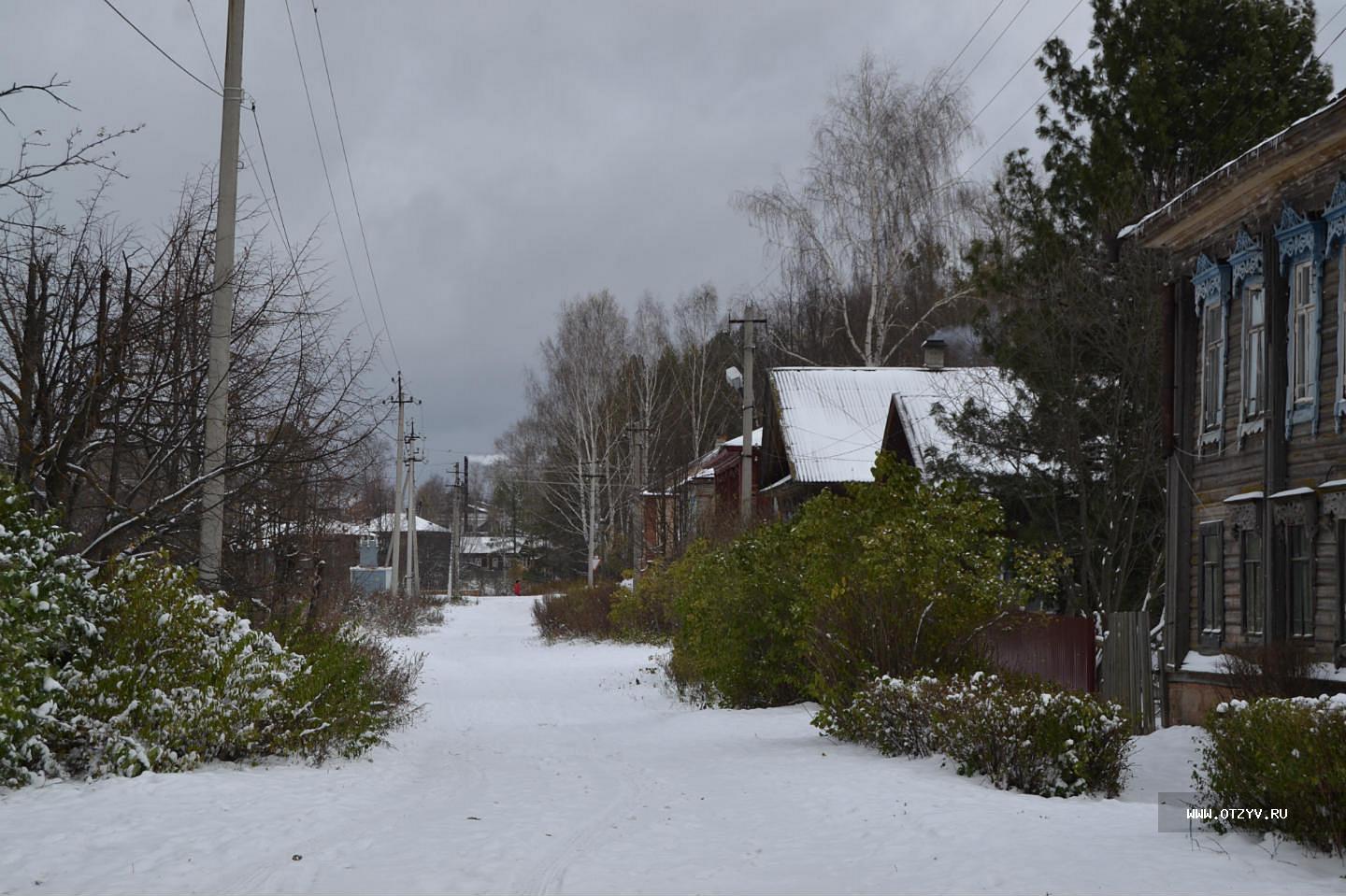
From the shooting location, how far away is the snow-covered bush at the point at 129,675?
979 centimetres

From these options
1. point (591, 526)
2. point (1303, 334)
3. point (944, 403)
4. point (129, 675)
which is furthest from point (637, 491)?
point (129, 675)

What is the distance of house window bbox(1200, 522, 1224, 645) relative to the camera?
17.8 m

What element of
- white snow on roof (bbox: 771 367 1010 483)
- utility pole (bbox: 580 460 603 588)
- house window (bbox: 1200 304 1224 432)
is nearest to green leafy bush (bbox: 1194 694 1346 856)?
house window (bbox: 1200 304 1224 432)

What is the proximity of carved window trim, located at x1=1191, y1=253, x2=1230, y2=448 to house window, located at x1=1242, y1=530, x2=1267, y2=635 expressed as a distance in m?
1.48

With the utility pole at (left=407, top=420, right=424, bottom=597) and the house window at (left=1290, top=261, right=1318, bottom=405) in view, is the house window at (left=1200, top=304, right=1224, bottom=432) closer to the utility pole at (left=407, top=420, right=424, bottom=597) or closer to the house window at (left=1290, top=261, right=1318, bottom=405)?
the house window at (left=1290, top=261, right=1318, bottom=405)

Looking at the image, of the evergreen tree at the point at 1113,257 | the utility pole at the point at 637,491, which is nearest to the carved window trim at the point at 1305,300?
the evergreen tree at the point at 1113,257

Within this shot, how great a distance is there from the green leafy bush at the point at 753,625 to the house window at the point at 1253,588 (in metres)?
5.44

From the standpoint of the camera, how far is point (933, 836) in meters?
8.89

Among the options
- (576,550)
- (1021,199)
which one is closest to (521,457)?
(576,550)

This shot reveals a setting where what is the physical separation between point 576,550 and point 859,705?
216 ft

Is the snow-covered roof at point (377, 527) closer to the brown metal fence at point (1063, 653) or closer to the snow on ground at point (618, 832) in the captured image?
the brown metal fence at point (1063, 653)

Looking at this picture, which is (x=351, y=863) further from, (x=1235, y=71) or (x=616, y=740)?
(x=1235, y=71)

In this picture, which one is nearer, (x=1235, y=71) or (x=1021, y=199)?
(x=1235, y=71)

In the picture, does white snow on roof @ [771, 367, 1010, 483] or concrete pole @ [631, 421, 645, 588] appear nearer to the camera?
white snow on roof @ [771, 367, 1010, 483]
